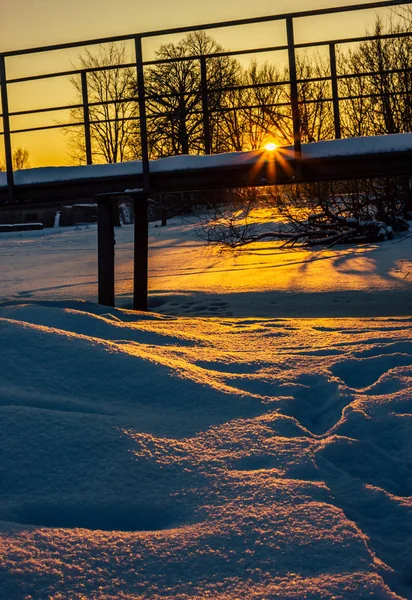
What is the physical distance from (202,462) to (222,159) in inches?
190

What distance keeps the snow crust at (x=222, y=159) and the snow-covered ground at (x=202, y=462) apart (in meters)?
2.15

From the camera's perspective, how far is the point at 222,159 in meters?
7.00

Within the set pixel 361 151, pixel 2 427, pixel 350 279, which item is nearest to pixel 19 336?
pixel 2 427

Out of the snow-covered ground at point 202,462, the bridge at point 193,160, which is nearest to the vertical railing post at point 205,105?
the bridge at point 193,160

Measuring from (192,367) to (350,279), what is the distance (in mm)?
6754

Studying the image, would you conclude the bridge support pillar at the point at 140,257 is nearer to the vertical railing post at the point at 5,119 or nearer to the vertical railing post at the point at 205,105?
the vertical railing post at the point at 205,105

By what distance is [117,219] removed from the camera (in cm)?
3491

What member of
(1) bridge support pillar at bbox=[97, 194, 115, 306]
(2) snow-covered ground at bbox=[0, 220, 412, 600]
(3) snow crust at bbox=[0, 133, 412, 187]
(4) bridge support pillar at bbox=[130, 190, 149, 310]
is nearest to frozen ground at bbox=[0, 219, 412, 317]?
(4) bridge support pillar at bbox=[130, 190, 149, 310]

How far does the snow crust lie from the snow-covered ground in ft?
7.07

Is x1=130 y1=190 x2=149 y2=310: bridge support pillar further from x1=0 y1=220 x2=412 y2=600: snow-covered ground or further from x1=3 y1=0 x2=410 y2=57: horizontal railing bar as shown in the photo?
x1=0 y1=220 x2=412 y2=600: snow-covered ground

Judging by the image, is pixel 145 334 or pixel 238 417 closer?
pixel 238 417

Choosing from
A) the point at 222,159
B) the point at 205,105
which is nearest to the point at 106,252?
the point at 222,159

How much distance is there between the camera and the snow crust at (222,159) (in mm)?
6668

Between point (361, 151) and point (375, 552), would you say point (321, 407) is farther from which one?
point (361, 151)
